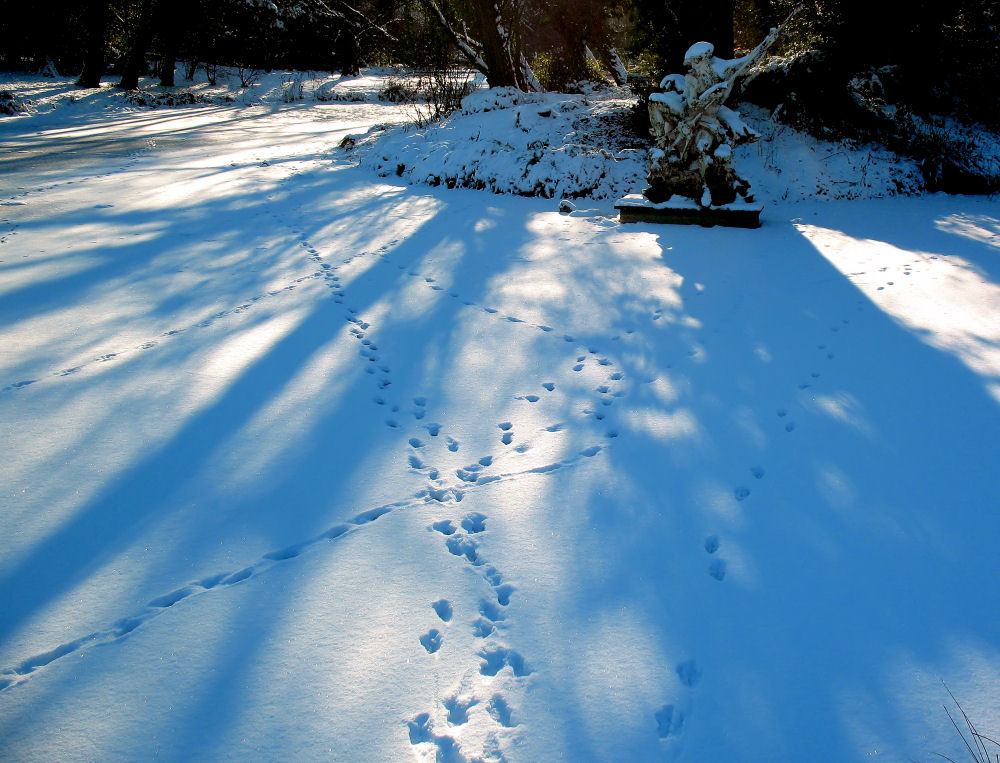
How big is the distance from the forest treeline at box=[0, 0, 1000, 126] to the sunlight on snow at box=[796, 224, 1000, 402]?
402cm

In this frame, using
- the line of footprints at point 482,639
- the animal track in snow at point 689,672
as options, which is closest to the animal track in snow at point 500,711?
the line of footprints at point 482,639

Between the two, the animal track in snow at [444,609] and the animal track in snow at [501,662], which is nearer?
the animal track in snow at [501,662]

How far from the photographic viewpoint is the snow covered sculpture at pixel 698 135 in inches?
271

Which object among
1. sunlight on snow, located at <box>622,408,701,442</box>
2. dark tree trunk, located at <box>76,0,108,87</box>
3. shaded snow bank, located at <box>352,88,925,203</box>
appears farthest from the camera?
dark tree trunk, located at <box>76,0,108,87</box>

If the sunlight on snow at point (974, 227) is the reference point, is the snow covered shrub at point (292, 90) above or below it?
above

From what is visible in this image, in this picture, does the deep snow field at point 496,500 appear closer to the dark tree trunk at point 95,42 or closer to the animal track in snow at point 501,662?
the animal track in snow at point 501,662

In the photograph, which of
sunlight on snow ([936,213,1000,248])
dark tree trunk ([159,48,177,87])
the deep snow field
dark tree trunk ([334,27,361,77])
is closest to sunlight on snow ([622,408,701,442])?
the deep snow field

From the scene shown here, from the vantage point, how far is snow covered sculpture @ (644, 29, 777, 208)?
6.88 m

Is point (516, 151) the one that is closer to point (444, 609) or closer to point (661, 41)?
point (661, 41)

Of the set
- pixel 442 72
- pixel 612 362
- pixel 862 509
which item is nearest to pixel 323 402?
pixel 612 362

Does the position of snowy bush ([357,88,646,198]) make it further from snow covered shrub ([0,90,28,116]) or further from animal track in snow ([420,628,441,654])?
snow covered shrub ([0,90,28,116])

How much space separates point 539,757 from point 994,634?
5.73 ft

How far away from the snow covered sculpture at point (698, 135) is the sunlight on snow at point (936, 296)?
57.6 inches

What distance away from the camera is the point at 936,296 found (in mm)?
5086
